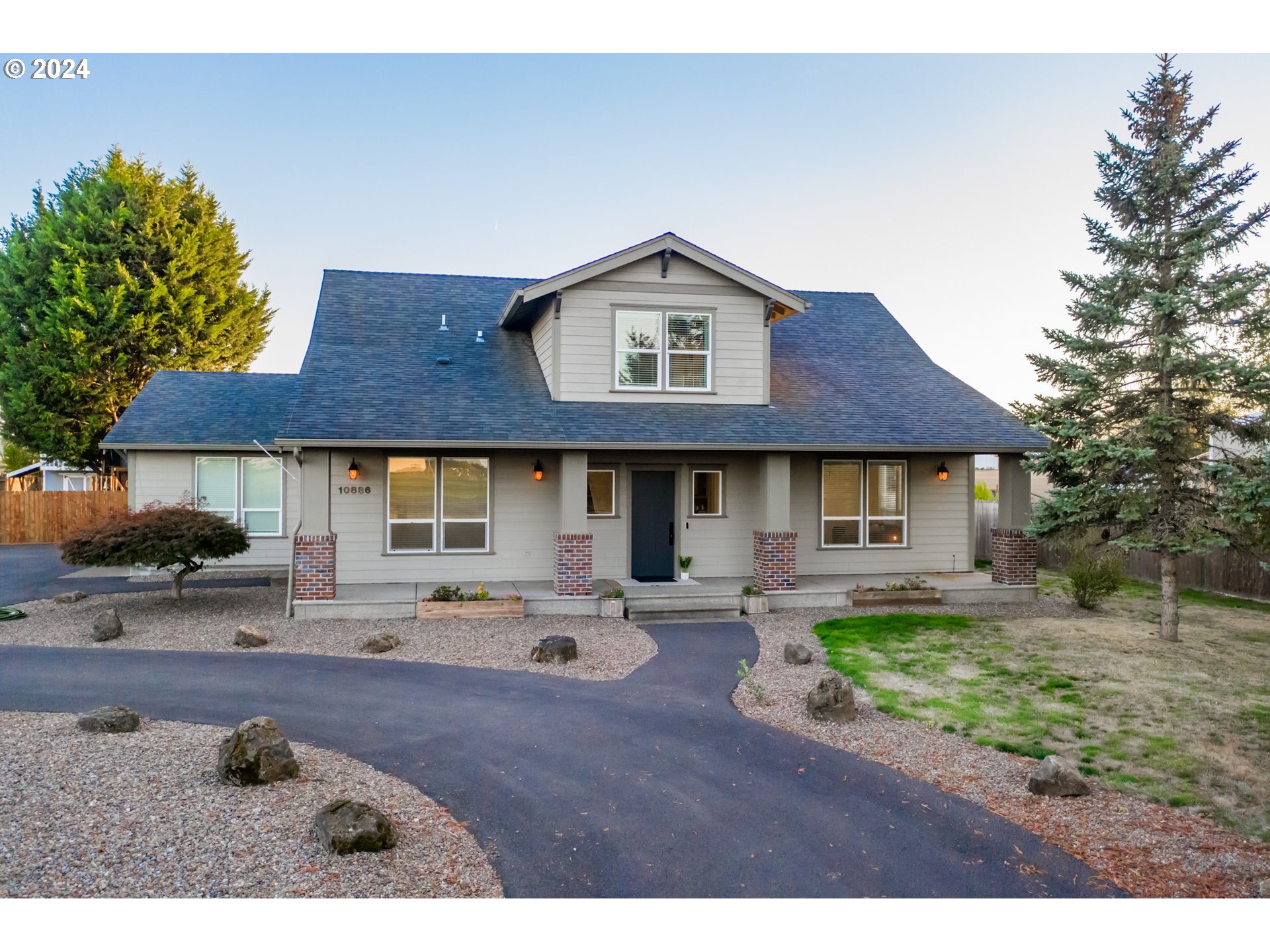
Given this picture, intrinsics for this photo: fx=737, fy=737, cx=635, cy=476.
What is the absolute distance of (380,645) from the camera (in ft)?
30.5

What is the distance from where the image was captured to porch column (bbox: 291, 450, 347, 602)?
436 inches

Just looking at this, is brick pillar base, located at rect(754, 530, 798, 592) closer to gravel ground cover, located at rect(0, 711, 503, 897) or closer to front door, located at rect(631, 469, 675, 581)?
front door, located at rect(631, 469, 675, 581)

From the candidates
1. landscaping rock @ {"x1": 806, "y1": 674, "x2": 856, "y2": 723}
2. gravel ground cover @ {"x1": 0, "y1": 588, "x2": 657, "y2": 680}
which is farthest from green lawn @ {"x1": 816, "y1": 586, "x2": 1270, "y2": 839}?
gravel ground cover @ {"x1": 0, "y1": 588, "x2": 657, "y2": 680}

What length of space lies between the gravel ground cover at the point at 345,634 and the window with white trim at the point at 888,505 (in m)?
6.00

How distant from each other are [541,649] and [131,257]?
2680 cm

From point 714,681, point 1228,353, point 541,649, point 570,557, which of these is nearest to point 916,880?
point 714,681

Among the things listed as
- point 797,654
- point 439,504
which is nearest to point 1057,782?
point 797,654

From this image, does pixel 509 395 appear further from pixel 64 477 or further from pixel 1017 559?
pixel 64 477

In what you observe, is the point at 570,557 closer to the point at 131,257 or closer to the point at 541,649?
the point at 541,649

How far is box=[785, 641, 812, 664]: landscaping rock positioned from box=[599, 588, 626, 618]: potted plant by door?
317 centimetres

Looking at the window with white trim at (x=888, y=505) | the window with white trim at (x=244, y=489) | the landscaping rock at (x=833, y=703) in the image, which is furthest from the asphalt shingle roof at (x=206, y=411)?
the landscaping rock at (x=833, y=703)

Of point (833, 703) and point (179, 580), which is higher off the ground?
point (179, 580)

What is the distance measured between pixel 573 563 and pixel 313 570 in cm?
391

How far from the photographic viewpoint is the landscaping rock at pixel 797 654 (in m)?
8.86
